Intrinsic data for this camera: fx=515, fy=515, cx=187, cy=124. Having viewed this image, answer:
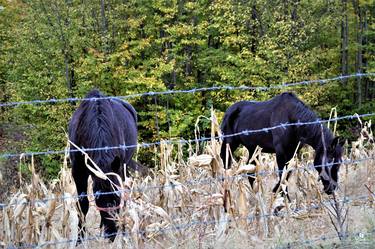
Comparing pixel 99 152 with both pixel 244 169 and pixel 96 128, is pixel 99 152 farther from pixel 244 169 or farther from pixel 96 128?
pixel 244 169

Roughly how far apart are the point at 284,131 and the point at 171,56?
51.0 ft

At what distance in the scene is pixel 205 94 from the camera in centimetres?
2292

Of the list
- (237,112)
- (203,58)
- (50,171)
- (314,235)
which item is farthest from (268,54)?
(314,235)

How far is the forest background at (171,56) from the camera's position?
2097cm

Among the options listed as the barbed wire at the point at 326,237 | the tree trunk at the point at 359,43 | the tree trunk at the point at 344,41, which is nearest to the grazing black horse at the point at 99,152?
the barbed wire at the point at 326,237

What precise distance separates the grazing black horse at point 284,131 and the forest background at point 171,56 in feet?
35.9

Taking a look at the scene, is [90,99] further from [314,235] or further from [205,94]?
[205,94]

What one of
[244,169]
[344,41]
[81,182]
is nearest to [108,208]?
[81,182]

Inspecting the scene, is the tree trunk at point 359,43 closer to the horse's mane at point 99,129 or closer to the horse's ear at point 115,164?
the horse's mane at point 99,129

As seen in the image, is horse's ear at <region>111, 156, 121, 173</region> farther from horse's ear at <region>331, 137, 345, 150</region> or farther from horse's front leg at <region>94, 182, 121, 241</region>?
horse's ear at <region>331, 137, 345, 150</region>

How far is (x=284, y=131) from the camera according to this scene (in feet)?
25.6

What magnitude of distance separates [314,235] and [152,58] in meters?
17.9

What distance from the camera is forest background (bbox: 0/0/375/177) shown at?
2097cm

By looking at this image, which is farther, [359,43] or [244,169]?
[359,43]
